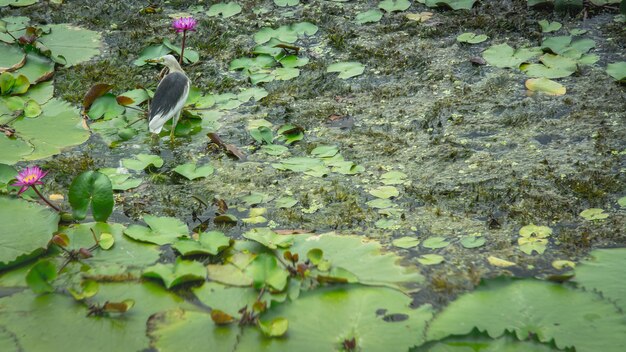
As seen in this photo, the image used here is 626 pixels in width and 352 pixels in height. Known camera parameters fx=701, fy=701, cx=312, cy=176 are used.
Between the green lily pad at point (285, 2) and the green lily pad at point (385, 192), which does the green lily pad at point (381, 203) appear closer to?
the green lily pad at point (385, 192)

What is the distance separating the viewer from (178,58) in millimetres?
4598

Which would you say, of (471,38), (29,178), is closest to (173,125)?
(29,178)

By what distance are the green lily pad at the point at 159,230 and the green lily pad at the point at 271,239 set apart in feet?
0.97

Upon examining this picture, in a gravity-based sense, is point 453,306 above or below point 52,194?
above

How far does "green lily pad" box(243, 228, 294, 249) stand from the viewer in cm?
283

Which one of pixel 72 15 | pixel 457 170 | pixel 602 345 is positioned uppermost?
pixel 602 345

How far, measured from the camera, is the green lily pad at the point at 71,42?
4.66 meters

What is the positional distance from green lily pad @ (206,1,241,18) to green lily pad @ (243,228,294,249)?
8.90 ft

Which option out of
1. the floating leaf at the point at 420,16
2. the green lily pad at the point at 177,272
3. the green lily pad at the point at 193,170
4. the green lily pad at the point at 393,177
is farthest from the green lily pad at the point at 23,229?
the floating leaf at the point at 420,16

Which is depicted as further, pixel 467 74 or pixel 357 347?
pixel 467 74

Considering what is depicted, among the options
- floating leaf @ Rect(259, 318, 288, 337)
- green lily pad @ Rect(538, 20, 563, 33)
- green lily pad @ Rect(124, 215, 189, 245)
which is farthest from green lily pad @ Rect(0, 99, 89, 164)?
green lily pad @ Rect(538, 20, 563, 33)

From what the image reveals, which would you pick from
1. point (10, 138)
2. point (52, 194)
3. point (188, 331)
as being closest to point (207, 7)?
point (10, 138)

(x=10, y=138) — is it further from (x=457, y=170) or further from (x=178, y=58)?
(x=457, y=170)

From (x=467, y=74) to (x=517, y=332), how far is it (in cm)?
227
